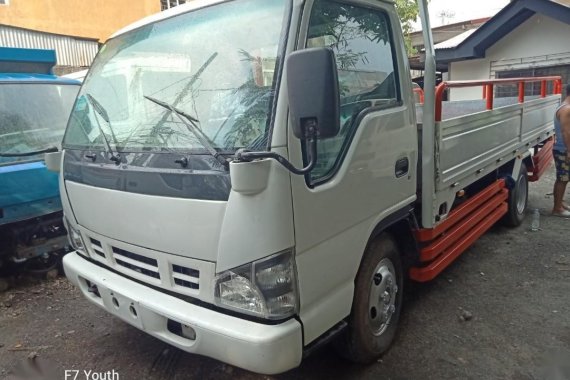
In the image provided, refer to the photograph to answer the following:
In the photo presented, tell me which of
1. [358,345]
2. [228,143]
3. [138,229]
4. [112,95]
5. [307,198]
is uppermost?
[112,95]

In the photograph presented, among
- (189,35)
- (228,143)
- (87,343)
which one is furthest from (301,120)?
(87,343)

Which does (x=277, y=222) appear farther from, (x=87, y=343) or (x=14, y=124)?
(x=14, y=124)

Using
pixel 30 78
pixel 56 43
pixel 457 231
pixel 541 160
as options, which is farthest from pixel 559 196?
pixel 56 43

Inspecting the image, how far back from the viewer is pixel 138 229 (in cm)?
223

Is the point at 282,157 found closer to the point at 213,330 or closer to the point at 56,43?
the point at 213,330

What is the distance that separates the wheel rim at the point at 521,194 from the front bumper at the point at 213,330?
442cm

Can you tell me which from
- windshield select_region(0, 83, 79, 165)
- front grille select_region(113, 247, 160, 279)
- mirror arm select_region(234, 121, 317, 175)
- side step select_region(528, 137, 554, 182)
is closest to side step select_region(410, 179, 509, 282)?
side step select_region(528, 137, 554, 182)

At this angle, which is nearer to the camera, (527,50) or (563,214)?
(563,214)

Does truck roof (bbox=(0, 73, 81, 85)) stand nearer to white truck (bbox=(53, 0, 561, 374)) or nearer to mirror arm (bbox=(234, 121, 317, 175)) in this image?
white truck (bbox=(53, 0, 561, 374))

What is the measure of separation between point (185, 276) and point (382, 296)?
1.31m

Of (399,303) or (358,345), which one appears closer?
(358,345)

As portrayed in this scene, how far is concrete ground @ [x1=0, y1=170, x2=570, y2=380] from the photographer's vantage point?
108 inches

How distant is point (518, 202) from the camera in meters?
5.40

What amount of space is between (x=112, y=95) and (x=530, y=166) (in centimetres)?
533
